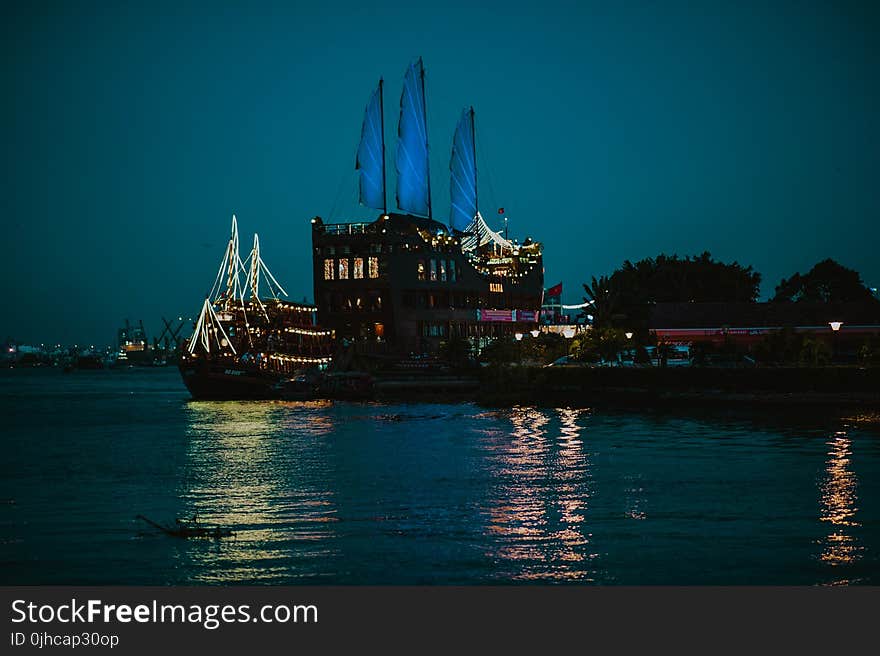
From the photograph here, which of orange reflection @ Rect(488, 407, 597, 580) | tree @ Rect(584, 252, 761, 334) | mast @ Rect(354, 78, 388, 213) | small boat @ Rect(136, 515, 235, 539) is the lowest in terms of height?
orange reflection @ Rect(488, 407, 597, 580)

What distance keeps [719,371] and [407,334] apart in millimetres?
39394

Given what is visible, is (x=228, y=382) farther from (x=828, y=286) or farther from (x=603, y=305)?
(x=828, y=286)

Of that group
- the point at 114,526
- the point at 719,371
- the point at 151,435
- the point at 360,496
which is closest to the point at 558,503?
the point at 360,496

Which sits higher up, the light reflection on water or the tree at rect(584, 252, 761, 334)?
the tree at rect(584, 252, 761, 334)

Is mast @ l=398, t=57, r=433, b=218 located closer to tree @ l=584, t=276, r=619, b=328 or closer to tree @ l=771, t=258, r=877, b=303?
tree @ l=584, t=276, r=619, b=328

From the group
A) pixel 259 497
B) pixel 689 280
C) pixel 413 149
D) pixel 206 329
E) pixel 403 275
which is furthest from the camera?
pixel 689 280

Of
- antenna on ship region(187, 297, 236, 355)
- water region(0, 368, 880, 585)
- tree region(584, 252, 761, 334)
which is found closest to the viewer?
water region(0, 368, 880, 585)

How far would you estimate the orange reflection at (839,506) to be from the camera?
16984 millimetres

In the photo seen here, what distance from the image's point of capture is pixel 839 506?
2178 cm

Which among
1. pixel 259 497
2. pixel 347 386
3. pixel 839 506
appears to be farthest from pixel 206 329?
pixel 839 506

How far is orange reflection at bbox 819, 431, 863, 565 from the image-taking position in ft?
55.7

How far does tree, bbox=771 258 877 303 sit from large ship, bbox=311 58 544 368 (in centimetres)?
3091

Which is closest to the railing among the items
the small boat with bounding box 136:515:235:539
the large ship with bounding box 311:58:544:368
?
the large ship with bounding box 311:58:544:368

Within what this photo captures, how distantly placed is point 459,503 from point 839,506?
8.62 metres
